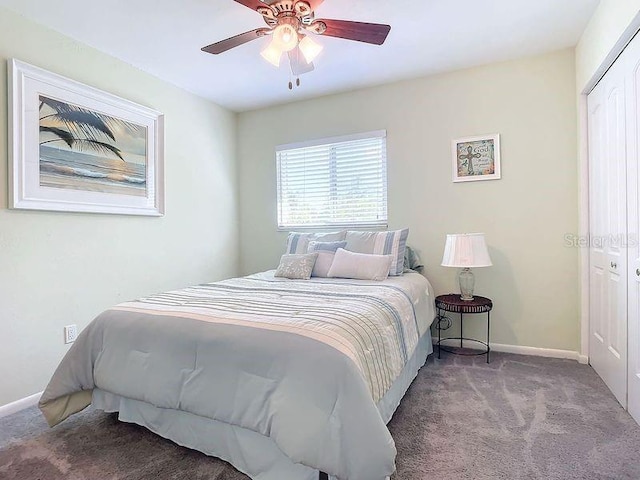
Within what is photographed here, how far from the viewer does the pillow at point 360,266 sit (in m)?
2.83

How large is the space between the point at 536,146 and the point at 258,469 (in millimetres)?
3033

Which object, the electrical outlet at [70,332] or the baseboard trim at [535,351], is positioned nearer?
the electrical outlet at [70,332]

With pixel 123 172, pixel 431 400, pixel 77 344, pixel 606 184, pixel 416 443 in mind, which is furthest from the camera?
pixel 123 172

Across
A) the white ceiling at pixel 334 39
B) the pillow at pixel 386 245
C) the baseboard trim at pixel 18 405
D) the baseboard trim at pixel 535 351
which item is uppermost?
the white ceiling at pixel 334 39

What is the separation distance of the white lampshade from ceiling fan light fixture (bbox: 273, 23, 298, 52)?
1.83 m

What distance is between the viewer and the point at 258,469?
4.94 ft

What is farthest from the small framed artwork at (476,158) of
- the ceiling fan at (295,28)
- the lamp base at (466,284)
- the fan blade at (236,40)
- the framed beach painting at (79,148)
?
the framed beach painting at (79,148)

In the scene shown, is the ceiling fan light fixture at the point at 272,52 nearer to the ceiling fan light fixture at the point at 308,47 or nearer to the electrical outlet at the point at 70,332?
the ceiling fan light fixture at the point at 308,47

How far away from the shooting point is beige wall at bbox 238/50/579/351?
2.93 m

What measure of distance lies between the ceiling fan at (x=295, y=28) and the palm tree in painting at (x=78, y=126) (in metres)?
1.18

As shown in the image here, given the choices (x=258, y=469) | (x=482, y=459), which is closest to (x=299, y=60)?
(x=258, y=469)

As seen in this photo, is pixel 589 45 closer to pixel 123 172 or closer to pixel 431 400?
pixel 431 400

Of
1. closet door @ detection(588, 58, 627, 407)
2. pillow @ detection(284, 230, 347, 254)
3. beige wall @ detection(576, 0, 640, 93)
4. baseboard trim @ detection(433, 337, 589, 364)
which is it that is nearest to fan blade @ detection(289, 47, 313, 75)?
pillow @ detection(284, 230, 347, 254)

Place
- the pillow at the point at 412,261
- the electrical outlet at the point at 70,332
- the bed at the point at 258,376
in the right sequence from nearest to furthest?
1. the bed at the point at 258,376
2. the electrical outlet at the point at 70,332
3. the pillow at the point at 412,261
